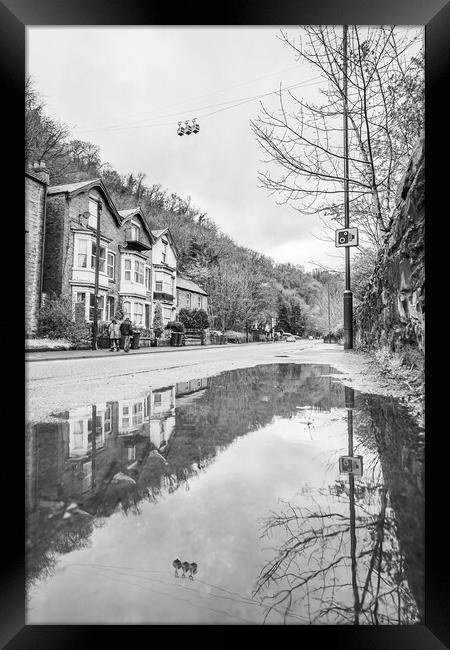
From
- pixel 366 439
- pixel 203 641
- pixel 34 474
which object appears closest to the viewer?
pixel 203 641

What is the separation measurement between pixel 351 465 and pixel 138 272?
6155mm

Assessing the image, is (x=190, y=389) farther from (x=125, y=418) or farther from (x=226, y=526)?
(x=226, y=526)

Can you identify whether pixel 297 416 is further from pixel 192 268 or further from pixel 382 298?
pixel 192 268

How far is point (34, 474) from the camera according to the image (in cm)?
136

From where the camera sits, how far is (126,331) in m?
7.29

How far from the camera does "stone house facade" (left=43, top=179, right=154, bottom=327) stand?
5.64 metres

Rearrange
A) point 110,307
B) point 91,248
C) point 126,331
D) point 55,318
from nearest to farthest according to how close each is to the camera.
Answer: point 55,318 → point 91,248 → point 110,307 → point 126,331

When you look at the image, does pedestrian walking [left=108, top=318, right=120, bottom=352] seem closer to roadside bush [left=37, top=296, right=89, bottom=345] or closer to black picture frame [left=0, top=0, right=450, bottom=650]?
roadside bush [left=37, top=296, right=89, bottom=345]

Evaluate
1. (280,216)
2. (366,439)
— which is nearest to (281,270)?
(280,216)

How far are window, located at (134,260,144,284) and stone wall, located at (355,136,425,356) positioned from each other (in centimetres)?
438

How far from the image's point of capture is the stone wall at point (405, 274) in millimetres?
2678

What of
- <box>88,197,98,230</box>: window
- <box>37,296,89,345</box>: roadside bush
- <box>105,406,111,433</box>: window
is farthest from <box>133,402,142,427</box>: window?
<box>88,197,98,230</box>: window

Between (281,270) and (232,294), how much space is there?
2.05m
